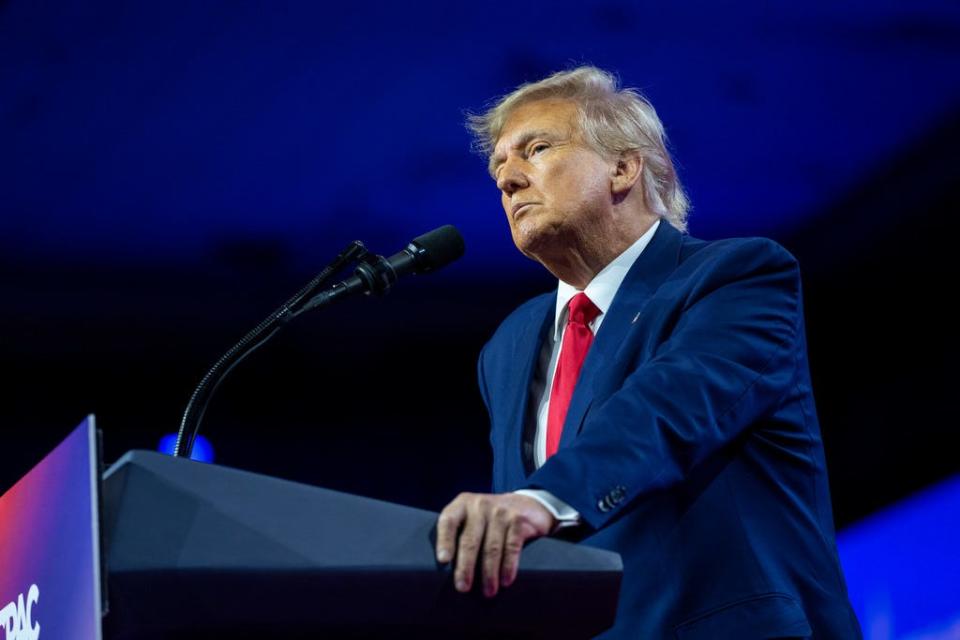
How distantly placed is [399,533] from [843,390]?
4.12 meters

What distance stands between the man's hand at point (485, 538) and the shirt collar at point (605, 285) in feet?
2.48

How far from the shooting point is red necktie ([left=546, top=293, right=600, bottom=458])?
5.40ft

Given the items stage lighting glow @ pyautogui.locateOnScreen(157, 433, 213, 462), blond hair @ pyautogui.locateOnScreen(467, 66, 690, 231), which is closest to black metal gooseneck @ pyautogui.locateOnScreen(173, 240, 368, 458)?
blond hair @ pyautogui.locateOnScreen(467, 66, 690, 231)

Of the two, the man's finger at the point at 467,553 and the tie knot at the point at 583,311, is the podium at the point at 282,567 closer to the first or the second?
the man's finger at the point at 467,553

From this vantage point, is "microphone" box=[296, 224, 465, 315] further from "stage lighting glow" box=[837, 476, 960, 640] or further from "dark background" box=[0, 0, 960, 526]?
"stage lighting glow" box=[837, 476, 960, 640]

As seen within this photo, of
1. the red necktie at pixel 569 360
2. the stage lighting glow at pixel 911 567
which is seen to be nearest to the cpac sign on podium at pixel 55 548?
the red necktie at pixel 569 360

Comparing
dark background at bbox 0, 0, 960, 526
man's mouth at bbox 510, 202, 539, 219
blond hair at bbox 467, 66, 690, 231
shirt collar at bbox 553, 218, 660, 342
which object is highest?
dark background at bbox 0, 0, 960, 526

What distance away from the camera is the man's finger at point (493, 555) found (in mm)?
1016

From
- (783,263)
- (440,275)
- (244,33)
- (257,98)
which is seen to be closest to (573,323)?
(783,263)

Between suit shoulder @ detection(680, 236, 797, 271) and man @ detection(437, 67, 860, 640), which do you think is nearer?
man @ detection(437, 67, 860, 640)

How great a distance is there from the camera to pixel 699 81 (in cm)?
424

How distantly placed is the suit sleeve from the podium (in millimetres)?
141

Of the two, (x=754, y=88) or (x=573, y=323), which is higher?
(x=754, y=88)

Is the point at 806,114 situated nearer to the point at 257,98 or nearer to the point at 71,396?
the point at 257,98
